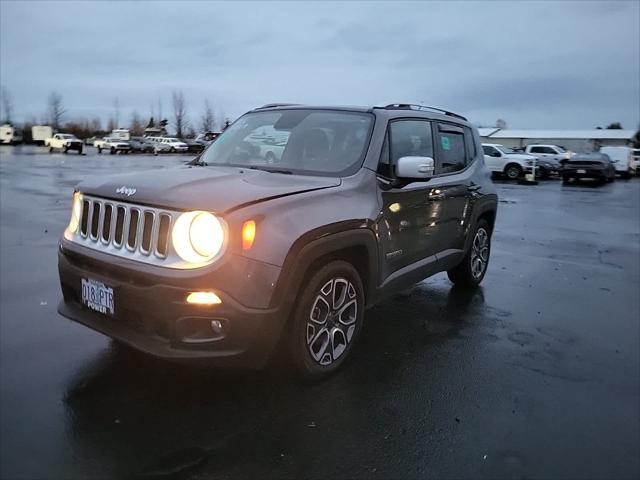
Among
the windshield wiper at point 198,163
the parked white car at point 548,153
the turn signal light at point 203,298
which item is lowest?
the turn signal light at point 203,298

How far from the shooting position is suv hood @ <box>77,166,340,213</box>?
321cm

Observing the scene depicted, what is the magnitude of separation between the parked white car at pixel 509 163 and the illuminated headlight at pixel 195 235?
27.3 metres

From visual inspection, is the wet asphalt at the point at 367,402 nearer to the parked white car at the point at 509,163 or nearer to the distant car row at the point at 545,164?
the distant car row at the point at 545,164

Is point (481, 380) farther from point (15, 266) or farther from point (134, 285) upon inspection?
point (15, 266)

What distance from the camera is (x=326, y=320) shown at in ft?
12.5

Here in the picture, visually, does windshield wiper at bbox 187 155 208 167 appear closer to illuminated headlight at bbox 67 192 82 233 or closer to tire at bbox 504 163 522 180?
illuminated headlight at bbox 67 192 82 233

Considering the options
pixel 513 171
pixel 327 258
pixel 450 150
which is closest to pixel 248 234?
pixel 327 258

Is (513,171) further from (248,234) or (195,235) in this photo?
(195,235)

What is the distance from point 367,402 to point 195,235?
5.07ft

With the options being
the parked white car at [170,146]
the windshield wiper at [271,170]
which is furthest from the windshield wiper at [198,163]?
the parked white car at [170,146]

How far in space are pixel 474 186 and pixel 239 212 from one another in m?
3.48

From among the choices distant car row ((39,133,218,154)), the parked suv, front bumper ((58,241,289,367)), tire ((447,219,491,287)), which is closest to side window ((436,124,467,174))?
the parked suv

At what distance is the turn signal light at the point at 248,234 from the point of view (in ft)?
10.2

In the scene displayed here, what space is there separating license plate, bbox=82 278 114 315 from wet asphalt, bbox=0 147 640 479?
1.78 feet
